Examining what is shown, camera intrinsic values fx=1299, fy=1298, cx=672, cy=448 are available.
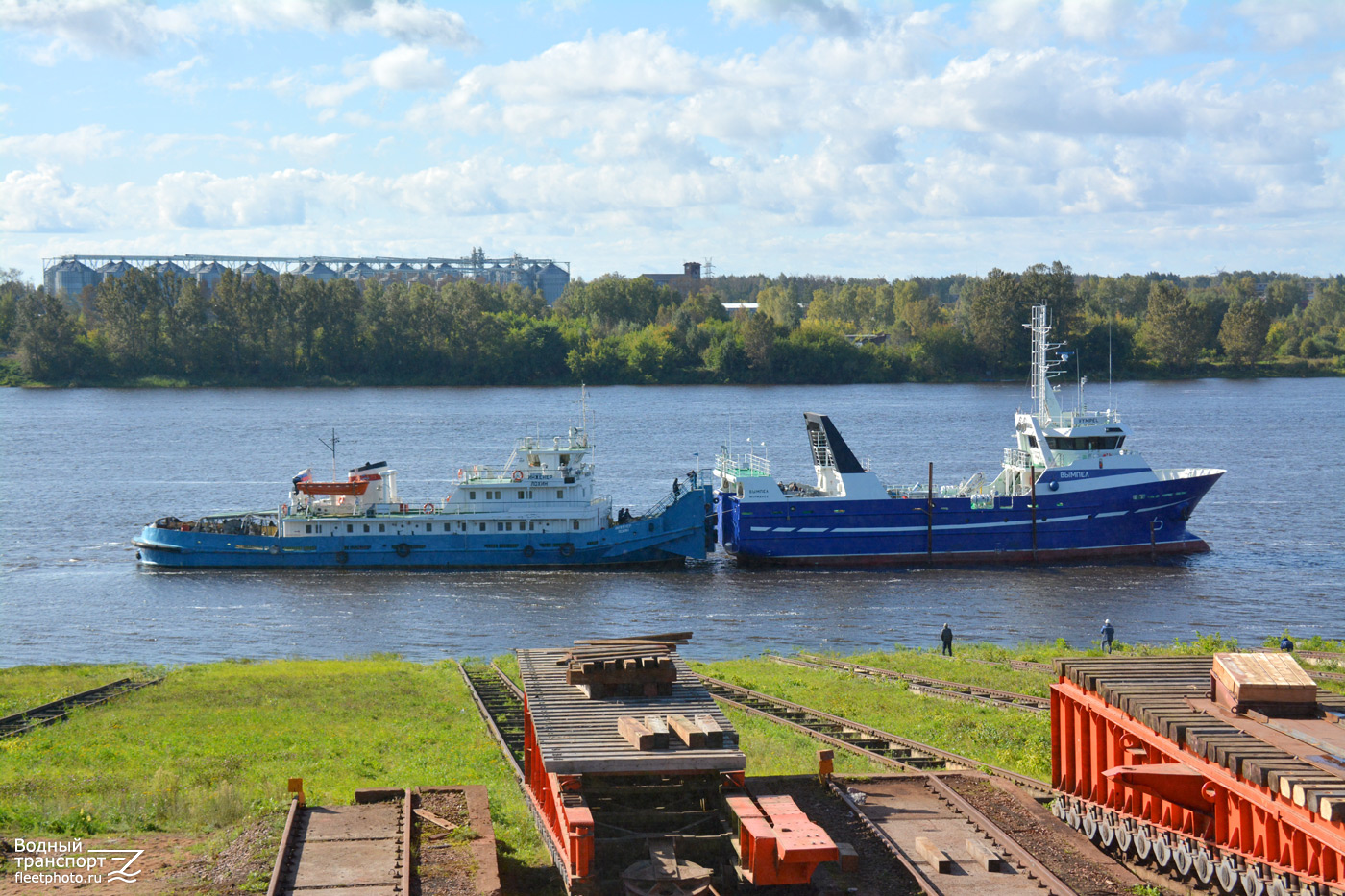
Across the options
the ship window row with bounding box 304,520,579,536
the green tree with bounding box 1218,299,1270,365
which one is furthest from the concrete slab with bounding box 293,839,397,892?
the green tree with bounding box 1218,299,1270,365

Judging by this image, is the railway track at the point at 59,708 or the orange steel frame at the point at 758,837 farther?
the railway track at the point at 59,708

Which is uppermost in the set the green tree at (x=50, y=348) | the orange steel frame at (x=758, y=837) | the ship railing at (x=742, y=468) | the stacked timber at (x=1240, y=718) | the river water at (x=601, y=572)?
the green tree at (x=50, y=348)

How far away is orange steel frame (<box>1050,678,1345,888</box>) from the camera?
11.6m

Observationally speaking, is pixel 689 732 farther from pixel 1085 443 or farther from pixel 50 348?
pixel 50 348

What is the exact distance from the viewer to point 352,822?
15305 mm

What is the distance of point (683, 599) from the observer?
151ft

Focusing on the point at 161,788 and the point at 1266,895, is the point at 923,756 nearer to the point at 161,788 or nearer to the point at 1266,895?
the point at 1266,895

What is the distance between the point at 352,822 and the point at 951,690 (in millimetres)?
14475

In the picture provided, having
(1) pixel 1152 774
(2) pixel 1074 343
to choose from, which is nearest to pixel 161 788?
(1) pixel 1152 774

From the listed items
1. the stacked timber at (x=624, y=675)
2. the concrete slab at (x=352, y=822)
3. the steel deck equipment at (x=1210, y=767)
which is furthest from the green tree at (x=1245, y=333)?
the concrete slab at (x=352, y=822)

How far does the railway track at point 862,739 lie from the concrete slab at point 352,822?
7315mm

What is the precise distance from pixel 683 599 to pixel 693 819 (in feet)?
105

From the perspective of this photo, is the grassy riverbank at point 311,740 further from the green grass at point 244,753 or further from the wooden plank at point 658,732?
the wooden plank at point 658,732

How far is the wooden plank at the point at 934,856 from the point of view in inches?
550
